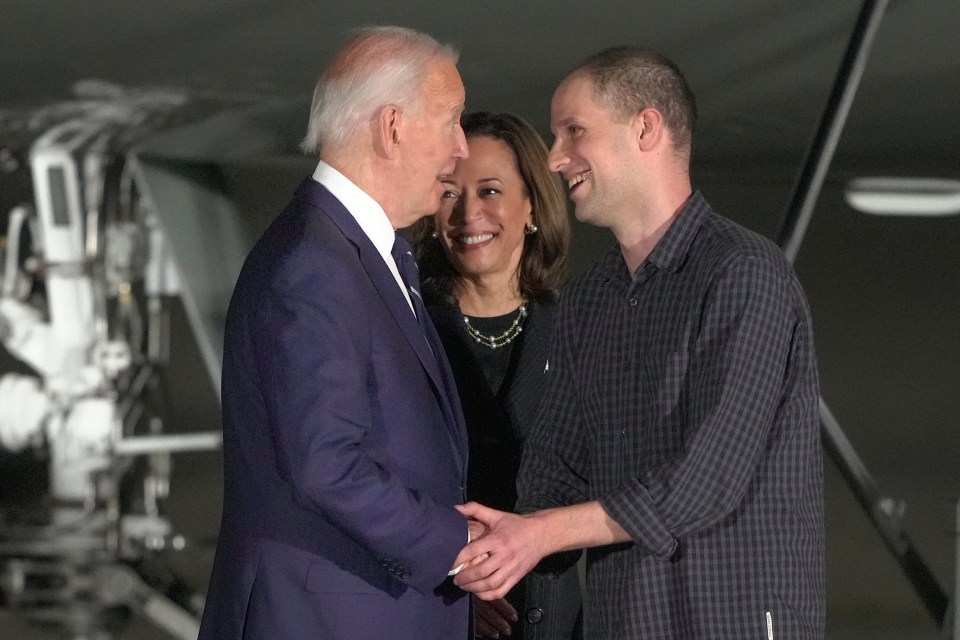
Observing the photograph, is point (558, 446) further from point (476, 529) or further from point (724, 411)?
point (724, 411)

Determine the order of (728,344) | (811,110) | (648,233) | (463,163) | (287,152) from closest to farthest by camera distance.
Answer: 1. (728,344)
2. (648,233)
3. (463,163)
4. (811,110)
5. (287,152)

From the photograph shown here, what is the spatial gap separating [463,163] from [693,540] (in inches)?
39.2

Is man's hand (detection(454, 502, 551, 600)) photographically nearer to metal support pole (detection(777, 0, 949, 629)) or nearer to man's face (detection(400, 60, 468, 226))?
man's face (detection(400, 60, 468, 226))

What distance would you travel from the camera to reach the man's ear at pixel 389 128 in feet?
5.13

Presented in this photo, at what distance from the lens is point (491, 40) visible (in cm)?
371

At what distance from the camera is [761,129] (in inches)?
141

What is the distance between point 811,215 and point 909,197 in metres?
0.27

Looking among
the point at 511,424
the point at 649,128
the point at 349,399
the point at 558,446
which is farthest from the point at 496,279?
the point at 349,399

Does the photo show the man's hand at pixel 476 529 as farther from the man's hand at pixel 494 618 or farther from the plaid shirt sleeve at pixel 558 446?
the man's hand at pixel 494 618

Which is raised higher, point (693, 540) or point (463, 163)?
point (463, 163)

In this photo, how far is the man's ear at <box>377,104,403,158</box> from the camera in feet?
5.13

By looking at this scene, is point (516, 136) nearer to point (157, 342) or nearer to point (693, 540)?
point (693, 540)

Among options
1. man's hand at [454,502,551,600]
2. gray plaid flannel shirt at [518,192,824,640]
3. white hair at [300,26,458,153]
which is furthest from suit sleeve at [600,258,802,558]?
white hair at [300,26,458,153]

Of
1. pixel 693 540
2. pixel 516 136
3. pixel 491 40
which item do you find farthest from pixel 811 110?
pixel 693 540
